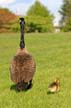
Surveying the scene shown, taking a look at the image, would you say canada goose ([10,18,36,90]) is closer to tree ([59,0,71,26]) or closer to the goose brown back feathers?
the goose brown back feathers

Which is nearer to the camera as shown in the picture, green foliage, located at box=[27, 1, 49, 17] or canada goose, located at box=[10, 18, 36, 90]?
canada goose, located at box=[10, 18, 36, 90]

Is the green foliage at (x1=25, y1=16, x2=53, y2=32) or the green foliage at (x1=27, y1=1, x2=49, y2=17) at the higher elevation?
the green foliage at (x1=25, y1=16, x2=53, y2=32)

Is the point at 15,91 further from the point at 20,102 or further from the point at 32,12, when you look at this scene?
the point at 32,12

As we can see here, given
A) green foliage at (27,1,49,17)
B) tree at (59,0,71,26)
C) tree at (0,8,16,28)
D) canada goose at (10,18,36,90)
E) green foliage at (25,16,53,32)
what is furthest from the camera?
tree at (59,0,71,26)

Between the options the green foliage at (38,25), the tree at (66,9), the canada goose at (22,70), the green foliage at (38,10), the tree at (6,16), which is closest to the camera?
the canada goose at (22,70)

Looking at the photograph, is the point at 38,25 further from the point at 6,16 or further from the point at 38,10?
the point at 38,10

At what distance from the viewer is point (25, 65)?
33.7 feet

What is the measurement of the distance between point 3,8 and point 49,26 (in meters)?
23.8

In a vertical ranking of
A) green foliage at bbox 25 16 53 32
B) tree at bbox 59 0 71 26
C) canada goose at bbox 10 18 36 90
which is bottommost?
tree at bbox 59 0 71 26

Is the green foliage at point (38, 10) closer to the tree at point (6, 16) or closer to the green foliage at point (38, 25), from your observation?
the tree at point (6, 16)

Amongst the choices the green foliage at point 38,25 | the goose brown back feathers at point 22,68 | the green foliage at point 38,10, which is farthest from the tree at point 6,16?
the goose brown back feathers at point 22,68

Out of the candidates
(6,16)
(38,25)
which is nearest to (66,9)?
(6,16)

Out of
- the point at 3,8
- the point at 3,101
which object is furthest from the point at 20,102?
the point at 3,8

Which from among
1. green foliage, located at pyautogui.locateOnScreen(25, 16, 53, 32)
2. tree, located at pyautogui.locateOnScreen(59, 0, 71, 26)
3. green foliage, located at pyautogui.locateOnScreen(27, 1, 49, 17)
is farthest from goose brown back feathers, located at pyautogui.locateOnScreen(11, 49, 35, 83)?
tree, located at pyautogui.locateOnScreen(59, 0, 71, 26)
